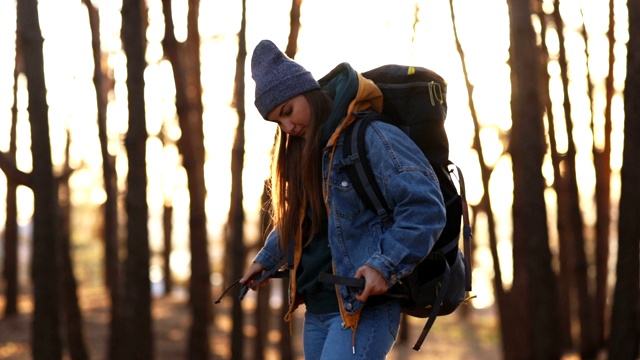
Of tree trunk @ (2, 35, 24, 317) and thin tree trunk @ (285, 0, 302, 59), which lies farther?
tree trunk @ (2, 35, 24, 317)

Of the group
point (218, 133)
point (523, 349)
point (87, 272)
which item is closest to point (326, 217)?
point (523, 349)

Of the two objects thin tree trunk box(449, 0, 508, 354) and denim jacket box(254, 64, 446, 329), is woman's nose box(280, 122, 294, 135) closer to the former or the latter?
denim jacket box(254, 64, 446, 329)

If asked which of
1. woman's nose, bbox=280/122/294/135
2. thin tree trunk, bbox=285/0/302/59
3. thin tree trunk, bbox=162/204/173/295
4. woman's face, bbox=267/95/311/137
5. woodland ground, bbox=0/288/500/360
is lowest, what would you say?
woodland ground, bbox=0/288/500/360

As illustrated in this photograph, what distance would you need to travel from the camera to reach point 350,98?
142 inches

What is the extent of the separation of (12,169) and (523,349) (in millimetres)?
5678

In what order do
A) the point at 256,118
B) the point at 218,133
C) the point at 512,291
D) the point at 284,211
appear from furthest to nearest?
the point at 218,133, the point at 256,118, the point at 512,291, the point at 284,211

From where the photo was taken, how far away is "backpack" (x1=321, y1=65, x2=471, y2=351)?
3.49 meters

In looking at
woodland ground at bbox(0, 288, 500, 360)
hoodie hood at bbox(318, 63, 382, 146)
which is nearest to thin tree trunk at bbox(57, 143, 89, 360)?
woodland ground at bbox(0, 288, 500, 360)

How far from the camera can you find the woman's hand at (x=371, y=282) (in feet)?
10.9

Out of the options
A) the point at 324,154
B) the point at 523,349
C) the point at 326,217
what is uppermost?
the point at 324,154

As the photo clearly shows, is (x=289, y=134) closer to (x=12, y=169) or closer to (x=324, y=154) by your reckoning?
(x=324, y=154)

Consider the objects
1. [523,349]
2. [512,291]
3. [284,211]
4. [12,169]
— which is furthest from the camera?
[512,291]

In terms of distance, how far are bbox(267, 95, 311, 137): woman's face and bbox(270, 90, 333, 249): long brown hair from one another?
26mm

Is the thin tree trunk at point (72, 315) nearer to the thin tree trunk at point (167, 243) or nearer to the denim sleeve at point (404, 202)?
the denim sleeve at point (404, 202)
